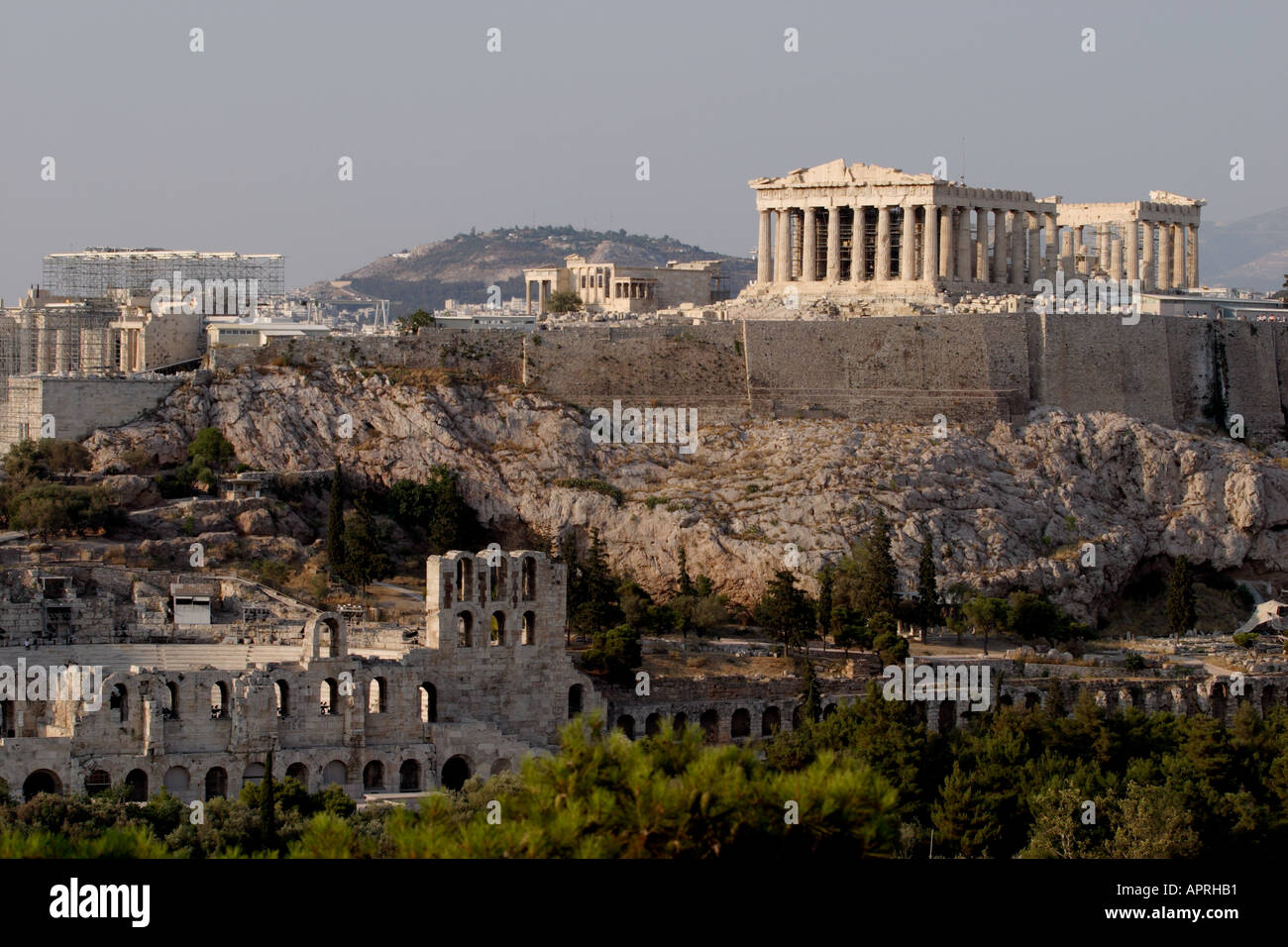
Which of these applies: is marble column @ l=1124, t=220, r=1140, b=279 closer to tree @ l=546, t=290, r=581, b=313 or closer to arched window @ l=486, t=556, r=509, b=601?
tree @ l=546, t=290, r=581, b=313

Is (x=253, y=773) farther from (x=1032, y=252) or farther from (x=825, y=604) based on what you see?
(x=1032, y=252)

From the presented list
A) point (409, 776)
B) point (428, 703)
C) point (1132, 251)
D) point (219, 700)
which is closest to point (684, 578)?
point (428, 703)

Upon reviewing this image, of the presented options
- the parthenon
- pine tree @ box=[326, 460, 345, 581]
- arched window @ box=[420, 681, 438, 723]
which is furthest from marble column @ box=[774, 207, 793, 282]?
arched window @ box=[420, 681, 438, 723]

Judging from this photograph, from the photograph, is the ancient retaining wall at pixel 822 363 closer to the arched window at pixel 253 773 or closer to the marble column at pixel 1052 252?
the marble column at pixel 1052 252

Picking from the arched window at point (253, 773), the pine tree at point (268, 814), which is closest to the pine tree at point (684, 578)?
the arched window at point (253, 773)

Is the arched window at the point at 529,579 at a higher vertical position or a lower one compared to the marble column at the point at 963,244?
lower
